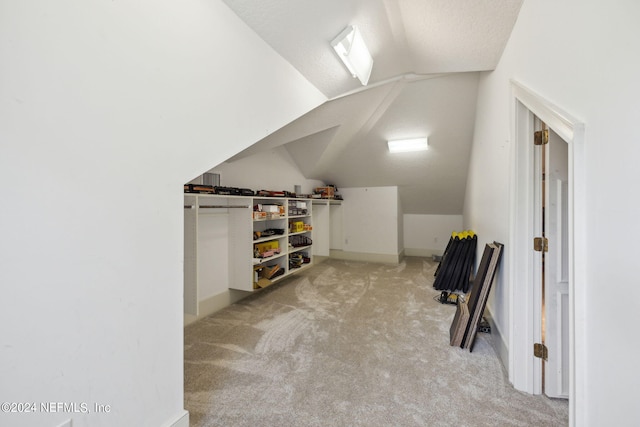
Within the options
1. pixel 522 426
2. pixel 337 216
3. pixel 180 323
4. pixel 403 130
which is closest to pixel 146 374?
pixel 180 323

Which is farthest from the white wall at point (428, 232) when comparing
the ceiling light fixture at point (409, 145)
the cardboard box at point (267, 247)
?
the cardboard box at point (267, 247)

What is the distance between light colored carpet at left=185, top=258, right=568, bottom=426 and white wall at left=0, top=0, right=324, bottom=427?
507 mm

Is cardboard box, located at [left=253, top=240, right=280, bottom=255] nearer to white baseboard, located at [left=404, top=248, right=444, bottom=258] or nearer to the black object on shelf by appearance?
the black object on shelf

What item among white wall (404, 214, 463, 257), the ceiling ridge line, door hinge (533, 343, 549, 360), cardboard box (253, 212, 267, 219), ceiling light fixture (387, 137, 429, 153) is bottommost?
door hinge (533, 343, 549, 360)

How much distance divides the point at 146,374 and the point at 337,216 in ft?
16.0

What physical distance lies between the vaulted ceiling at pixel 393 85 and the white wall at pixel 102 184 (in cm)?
52

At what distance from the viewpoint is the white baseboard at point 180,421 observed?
1250 millimetres

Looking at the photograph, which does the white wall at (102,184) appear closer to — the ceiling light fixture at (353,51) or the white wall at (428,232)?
the ceiling light fixture at (353,51)

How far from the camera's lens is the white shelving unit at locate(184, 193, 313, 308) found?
6.83 ft

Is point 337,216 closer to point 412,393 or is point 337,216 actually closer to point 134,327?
point 412,393

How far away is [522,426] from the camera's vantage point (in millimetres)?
1377

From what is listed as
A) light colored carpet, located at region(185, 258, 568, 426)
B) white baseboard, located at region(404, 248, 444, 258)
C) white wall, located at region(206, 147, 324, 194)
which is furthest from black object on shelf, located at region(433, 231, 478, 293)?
white wall, located at region(206, 147, 324, 194)

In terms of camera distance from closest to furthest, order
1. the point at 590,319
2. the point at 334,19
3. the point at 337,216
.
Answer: the point at 590,319 → the point at 334,19 → the point at 337,216

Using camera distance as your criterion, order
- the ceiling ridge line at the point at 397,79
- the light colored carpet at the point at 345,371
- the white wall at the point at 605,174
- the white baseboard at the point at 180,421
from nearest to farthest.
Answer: the white wall at the point at 605,174, the white baseboard at the point at 180,421, the light colored carpet at the point at 345,371, the ceiling ridge line at the point at 397,79
